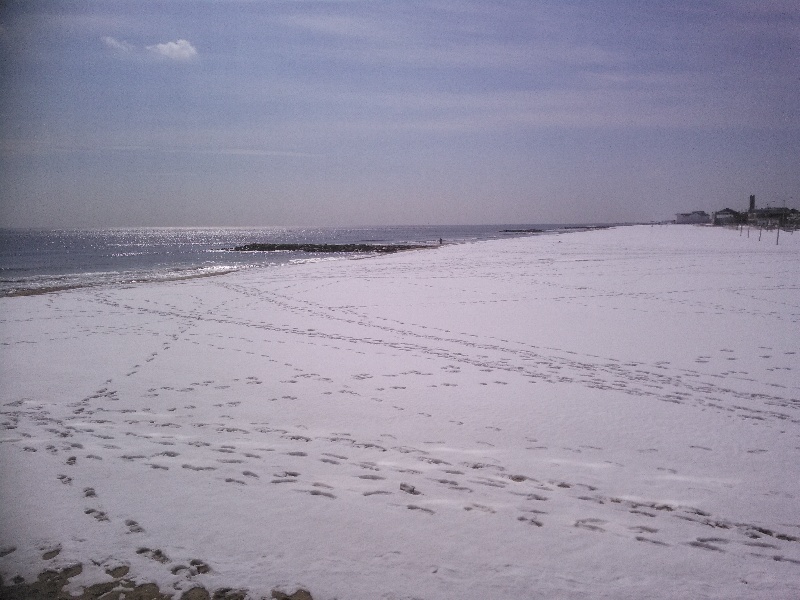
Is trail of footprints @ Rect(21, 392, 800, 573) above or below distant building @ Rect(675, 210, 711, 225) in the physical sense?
below

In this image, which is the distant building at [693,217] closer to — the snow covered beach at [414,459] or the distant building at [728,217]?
the distant building at [728,217]

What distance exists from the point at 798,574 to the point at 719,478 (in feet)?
3.79

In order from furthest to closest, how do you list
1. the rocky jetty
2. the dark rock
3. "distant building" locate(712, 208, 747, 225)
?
"distant building" locate(712, 208, 747, 225)
the dark rock
the rocky jetty

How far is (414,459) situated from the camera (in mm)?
4445

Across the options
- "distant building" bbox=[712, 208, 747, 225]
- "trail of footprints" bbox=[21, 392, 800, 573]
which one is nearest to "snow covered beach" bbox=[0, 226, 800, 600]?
"trail of footprints" bbox=[21, 392, 800, 573]

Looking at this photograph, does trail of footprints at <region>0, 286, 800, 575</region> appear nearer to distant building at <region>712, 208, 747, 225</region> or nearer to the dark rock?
the dark rock

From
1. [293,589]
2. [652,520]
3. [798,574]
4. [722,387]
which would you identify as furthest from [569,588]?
[722,387]

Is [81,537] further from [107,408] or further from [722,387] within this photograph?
[722,387]

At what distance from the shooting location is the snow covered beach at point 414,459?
3.08 metres

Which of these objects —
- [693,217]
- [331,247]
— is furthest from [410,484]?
[693,217]

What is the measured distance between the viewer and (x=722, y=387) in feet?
20.4

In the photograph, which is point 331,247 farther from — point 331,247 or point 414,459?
point 414,459

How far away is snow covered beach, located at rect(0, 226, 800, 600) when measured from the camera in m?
3.08

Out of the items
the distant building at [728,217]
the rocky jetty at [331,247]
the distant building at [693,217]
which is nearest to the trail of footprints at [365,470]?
the rocky jetty at [331,247]
